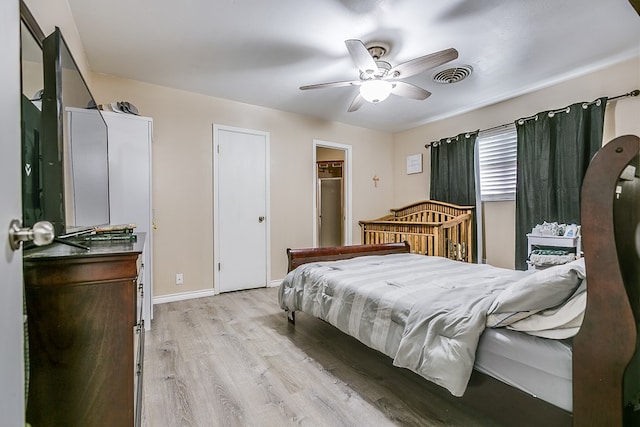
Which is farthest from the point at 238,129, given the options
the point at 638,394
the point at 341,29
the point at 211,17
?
the point at 638,394

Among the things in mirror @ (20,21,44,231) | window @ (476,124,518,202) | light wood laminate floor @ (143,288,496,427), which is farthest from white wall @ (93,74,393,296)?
mirror @ (20,21,44,231)

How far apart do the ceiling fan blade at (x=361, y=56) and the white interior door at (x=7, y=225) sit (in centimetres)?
175

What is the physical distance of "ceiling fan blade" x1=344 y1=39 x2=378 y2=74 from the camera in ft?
6.81

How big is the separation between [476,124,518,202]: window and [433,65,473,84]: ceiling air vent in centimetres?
106

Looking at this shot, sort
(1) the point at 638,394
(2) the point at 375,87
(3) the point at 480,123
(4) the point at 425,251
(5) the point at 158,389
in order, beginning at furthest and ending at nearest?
(3) the point at 480,123, (4) the point at 425,251, (2) the point at 375,87, (5) the point at 158,389, (1) the point at 638,394

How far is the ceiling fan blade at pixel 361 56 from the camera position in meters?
2.07

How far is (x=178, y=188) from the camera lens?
3.56 meters

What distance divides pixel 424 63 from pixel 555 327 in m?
1.92

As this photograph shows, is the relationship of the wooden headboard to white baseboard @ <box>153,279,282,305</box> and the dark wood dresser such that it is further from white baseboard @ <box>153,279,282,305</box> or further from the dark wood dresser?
white baseboard @ <box>153,279,282,305</box>

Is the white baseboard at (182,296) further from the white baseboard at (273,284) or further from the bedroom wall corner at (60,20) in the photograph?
the bedroom wall corner at (60,20)

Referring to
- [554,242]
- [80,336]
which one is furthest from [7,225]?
[554,242]

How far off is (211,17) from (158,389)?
2472 mm

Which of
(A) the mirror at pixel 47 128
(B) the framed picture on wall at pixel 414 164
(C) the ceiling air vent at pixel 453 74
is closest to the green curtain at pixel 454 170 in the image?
(B) the framed picture on wall at pixel 414 164

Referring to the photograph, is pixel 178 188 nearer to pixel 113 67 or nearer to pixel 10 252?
pixel 113 67
